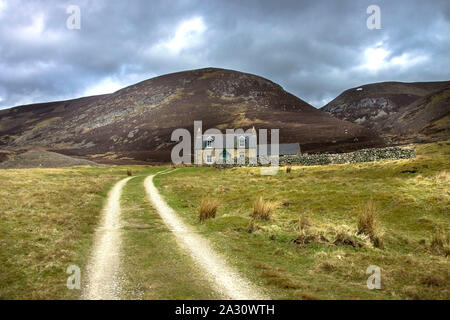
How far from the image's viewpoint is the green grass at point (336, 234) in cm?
675

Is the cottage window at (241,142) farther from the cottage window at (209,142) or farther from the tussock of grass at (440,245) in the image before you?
the tussock of grass at (440,245)

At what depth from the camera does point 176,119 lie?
410 ft

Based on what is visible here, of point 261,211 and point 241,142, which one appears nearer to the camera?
point 261,211

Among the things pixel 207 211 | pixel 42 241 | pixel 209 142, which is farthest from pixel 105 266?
pixel 209 142

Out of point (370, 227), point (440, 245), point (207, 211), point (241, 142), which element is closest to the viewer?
point (440, 245)

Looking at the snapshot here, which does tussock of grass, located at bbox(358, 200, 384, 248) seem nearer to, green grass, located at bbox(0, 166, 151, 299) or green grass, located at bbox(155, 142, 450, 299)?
green grass, located at bbox(155, 142, 450, 299)

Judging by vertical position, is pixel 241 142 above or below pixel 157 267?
above

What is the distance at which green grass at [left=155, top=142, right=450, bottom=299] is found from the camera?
266 inches

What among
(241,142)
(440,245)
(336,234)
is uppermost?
(241,142)

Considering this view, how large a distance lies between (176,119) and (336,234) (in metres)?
119

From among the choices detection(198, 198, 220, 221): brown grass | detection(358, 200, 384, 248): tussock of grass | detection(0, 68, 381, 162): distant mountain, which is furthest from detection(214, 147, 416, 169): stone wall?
detection(198, 198, 220, 221): brown grass

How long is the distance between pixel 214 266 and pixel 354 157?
4253cm

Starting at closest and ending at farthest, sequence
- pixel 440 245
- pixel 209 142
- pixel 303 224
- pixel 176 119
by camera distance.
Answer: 1. pixel 440 245
2. pixel 303 224
3. pixel 209 142
4. pixel 176 119

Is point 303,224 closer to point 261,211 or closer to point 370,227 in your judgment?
point 370,227
